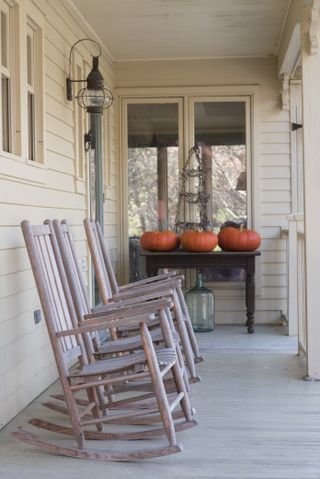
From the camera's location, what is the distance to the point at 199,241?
6324 mm

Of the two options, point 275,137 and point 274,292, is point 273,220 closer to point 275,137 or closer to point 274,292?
point 274,292

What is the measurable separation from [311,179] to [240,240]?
6.65 feet

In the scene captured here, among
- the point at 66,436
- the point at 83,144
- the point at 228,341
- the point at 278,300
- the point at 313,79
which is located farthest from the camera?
the point at 278,300

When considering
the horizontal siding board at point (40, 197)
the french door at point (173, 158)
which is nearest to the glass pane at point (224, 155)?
the french door at point (173, 158)

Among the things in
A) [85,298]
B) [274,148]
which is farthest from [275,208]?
[85,298]

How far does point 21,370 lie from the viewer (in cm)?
377

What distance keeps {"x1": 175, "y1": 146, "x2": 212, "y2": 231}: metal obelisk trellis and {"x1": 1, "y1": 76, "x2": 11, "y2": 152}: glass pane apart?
333 cm

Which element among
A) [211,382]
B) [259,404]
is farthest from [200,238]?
[259,404]

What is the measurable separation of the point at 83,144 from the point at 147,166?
1629 mm

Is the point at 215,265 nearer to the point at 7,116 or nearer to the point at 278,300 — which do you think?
the point at 278,300

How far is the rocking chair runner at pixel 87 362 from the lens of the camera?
116 inches

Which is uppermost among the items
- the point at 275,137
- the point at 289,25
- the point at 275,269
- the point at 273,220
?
the point at 289,25

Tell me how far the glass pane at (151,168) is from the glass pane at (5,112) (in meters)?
3.31

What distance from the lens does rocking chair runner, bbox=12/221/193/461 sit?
2.95 metres
